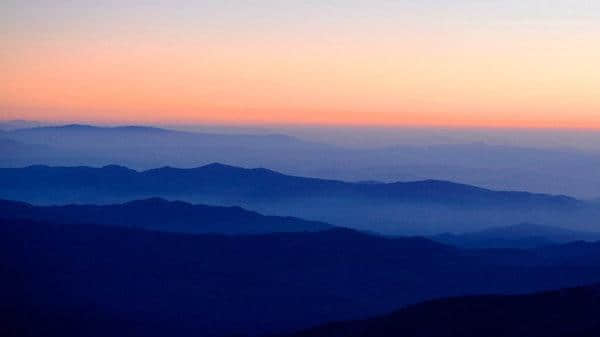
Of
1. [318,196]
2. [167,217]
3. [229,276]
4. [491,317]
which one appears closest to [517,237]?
[167,217]

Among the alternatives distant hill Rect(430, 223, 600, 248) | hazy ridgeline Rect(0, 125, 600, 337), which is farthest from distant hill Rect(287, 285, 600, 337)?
distant hill Rect(430, 223, 600, 248)

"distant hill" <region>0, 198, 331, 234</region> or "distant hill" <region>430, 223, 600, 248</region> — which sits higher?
"distant hill" <region>0, 198, 331, 234</region>

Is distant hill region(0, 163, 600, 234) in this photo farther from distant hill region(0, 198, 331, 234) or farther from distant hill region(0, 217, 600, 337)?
distant hill region(0, 217, 600, 337)

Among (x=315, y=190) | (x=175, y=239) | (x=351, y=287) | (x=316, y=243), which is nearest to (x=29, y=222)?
(x=175, y=239)

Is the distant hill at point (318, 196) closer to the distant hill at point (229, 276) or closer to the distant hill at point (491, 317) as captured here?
the distant hill at point (229, 276)

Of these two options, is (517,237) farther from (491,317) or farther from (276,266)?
(491,317)

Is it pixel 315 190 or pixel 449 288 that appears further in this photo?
pixel 315 190

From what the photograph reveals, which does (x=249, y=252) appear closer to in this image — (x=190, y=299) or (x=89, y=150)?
(x=190, y=299)
